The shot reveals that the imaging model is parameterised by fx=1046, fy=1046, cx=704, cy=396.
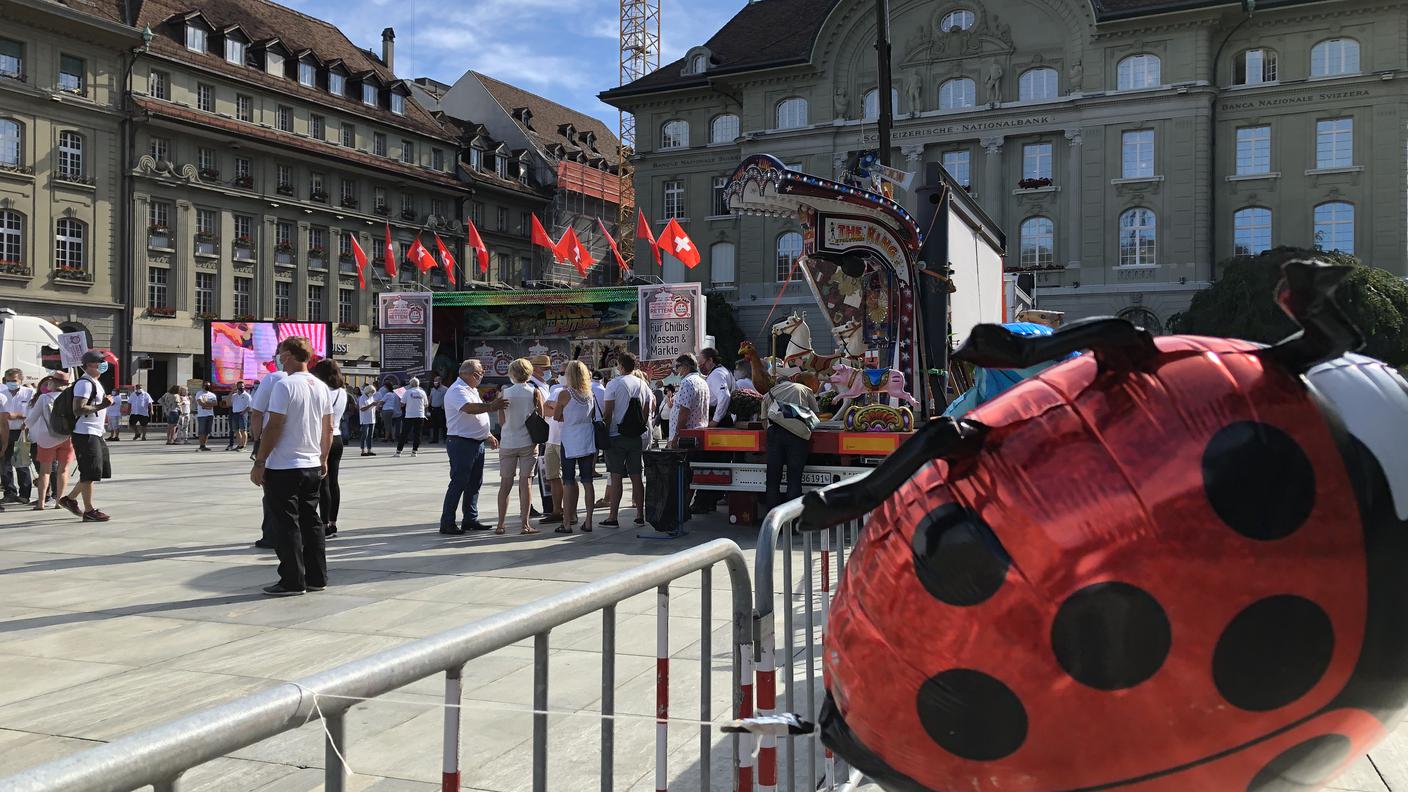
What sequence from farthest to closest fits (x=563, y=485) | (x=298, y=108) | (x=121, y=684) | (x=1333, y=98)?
(x=298, y=108), (x=1333, y=98), (x=563, y=485), (x=121, y=684)

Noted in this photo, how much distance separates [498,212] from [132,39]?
23.6 metres

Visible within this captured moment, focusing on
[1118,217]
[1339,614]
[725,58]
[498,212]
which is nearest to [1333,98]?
[1118,217]

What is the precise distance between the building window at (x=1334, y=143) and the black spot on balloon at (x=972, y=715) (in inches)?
1866

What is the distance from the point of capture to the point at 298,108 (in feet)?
168

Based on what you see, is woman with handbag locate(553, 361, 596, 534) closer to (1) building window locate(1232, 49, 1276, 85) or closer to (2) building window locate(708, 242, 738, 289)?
(1) building window locate(1232, 49, 1276, 85)

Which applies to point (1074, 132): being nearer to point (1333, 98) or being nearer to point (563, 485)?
point (1333, 98)

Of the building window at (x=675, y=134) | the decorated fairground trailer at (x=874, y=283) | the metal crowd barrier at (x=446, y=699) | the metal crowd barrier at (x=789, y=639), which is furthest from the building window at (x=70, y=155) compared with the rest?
the metal crowd barrier at (x=446, y=699)

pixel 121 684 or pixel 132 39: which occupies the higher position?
pixel 132 39

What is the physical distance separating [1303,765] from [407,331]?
3363 centimetres

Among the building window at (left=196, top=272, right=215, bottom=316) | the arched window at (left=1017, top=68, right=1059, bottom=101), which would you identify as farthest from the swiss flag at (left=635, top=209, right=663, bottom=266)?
the building window at (left=196, top=272, right=215, bottom=316)

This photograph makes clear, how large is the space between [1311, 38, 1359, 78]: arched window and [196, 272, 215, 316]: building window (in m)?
47.4

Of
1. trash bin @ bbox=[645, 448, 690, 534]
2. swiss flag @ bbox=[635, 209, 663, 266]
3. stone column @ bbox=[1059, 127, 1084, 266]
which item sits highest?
stone column @ bbox=[1059, 127, 1084, 266]

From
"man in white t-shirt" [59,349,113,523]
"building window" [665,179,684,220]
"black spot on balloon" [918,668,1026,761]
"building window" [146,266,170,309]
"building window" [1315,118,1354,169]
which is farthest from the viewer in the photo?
"building window" [665,179,684,220]

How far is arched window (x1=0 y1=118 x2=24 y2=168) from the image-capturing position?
40000 millimetres
